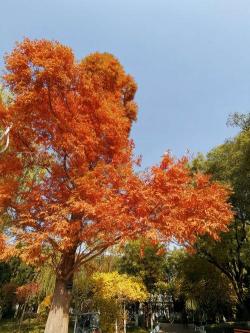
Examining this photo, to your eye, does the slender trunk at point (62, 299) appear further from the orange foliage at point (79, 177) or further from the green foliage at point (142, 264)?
the green foliage at point (142, 264)

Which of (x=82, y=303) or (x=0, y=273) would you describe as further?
(x=0, y=273)

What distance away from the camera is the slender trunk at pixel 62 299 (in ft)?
34.3

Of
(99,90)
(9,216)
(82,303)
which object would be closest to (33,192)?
(9,216)

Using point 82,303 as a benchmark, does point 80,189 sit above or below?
above

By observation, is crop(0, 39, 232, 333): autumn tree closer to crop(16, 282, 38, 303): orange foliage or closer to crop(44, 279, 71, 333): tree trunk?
crop(44, 279, 71, 333): tree trunk

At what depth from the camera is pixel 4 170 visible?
39.2 ft

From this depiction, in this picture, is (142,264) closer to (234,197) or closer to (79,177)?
(234,197)

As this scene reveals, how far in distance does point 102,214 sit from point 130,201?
1.02m

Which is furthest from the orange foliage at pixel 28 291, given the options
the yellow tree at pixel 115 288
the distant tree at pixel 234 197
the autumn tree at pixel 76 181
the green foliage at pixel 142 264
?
the autumn tree at pixel 76 181

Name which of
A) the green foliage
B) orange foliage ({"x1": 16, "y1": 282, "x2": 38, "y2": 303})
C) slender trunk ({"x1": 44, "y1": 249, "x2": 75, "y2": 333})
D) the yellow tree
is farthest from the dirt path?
slender trunk ({"x1": 44, "y1": 249, "x2": 75, "y2": 333})

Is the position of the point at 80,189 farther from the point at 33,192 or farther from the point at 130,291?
the point at 130,291

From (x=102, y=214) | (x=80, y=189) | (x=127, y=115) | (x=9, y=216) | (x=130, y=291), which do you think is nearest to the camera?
(x=102, y=214)

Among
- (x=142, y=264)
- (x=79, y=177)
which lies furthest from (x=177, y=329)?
(x=79, y=177)

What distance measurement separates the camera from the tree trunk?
10.4 m
